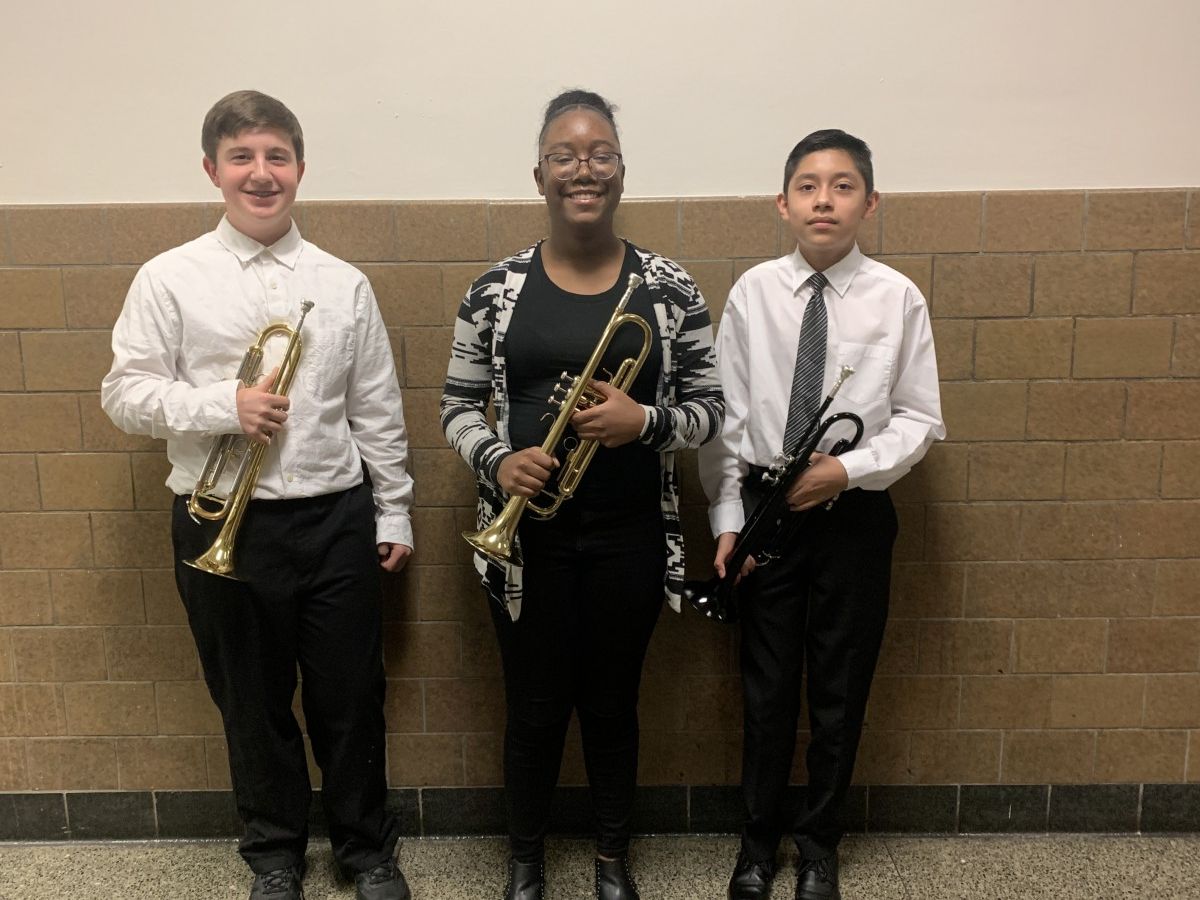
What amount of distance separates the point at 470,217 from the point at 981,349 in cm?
144

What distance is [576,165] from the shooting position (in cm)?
208

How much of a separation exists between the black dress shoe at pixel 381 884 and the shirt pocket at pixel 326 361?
1254 millimetres

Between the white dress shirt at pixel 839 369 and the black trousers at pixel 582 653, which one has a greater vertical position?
the white dress shirt at pixel 839 369

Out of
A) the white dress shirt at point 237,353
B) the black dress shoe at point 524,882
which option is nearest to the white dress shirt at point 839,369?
the white dress shirt at point 237,353

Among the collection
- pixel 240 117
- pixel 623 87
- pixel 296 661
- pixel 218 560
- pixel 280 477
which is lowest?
pixel 296 661

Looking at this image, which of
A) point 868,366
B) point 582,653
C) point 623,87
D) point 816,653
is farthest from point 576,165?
point 816,653

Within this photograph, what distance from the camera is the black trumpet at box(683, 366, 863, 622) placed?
219cm

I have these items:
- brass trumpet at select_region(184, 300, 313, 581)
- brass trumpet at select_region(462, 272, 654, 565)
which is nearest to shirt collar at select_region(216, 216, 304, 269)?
brass trumpet at select_region(184, 300, 313, 581)

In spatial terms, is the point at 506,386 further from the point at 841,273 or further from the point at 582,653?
the point at 841,273

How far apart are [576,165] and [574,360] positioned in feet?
1.41

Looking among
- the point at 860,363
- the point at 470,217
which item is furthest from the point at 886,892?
the point at 470,217

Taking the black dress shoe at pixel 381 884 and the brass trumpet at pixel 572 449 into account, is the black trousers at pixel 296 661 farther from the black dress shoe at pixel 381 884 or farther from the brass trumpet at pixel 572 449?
the brass trumpet at pixel 572 449

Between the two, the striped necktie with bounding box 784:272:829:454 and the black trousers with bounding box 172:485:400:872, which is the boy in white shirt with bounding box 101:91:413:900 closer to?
the black trousers with bounding box 172:485:400:872

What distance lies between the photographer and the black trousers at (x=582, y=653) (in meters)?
2.19
